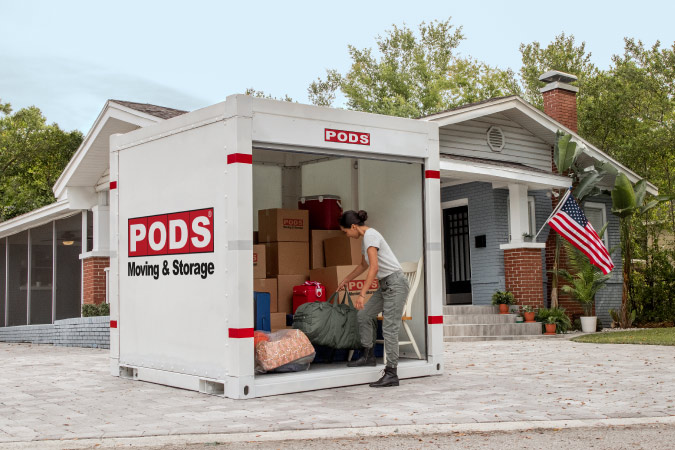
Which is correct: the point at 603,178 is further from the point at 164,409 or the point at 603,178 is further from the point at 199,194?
the point at 164,409

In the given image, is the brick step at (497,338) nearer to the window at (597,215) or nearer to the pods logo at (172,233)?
the window at (597,215)

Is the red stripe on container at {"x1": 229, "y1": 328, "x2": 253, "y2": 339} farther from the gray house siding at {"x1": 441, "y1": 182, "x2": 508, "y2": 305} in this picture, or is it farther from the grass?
the gray house siding at {"x1": 441, "y1": 182, "x2": 508, "y2": 305}

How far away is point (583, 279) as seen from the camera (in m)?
15.9

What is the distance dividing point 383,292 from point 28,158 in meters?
24.3

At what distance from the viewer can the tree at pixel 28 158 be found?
27.9 meters

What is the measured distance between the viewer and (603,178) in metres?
18.0

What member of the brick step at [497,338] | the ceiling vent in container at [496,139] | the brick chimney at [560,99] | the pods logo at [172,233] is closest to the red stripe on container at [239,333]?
the pods logo at [172,233]

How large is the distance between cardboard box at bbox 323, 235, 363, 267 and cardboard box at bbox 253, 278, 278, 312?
80 cm

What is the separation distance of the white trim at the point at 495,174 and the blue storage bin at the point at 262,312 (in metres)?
6.03

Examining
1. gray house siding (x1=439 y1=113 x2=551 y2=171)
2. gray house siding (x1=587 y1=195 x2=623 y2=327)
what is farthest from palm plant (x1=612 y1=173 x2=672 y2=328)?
gray house siding (x1=439 y1=113 x2=551 y2=171)

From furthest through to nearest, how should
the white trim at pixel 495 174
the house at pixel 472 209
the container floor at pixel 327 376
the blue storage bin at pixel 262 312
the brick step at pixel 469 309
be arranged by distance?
the house at pixel 472 209, the brick step at pixel 469 309, the white trim at pixel 495 174, the blue storage bin at pixel 262 312, the container floor at pixel 327 376

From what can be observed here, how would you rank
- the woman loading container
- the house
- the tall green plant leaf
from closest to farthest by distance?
the woman loading container
the house
the tall green plant leaf

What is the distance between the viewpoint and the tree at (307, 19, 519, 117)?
1576 inches

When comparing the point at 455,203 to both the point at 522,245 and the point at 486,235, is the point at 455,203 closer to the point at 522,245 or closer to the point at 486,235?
the point at 486,235
